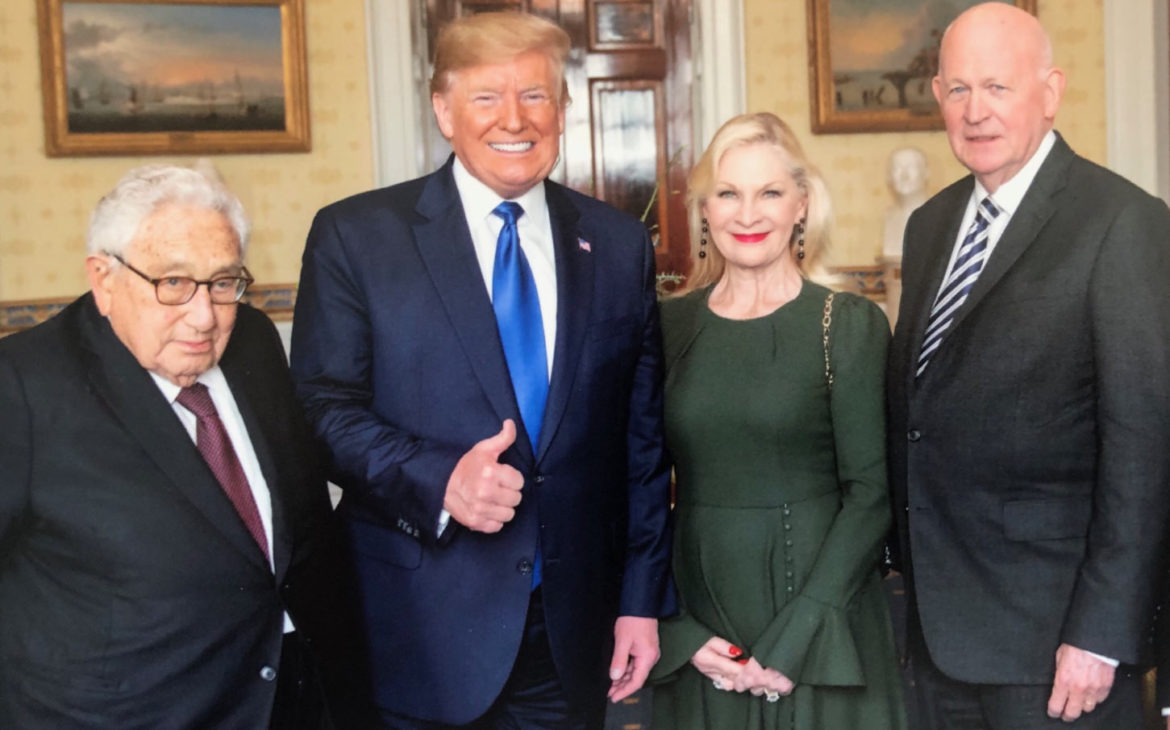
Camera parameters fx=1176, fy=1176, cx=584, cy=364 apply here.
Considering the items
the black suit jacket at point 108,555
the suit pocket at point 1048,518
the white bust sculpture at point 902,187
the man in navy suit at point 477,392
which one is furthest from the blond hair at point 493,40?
the white bust sculpture at point 902,187

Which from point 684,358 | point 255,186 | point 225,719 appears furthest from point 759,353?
point 255,186

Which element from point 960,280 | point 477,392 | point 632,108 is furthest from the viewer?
point 632,108

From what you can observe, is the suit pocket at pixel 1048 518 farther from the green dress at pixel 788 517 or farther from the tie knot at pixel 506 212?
the tie knot at pixel 506 212

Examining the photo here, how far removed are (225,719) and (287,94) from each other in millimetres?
5775

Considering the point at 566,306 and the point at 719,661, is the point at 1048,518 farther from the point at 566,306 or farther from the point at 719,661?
the point at 566,306

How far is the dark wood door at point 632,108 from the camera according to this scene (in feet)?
24.7

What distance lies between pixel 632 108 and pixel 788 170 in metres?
5.45

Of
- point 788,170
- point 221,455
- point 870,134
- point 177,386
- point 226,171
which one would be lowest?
point 221,455

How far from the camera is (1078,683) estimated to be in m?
2.03

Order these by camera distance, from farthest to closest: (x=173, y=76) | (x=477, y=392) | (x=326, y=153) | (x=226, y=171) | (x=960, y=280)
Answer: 1. (x=326, y=153)
2. (x=226, y=171)
3. (x=173, y=76)
4. (x=960, y=280)
5. (x=477, y=392)

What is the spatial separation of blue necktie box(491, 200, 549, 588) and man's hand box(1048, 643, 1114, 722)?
0.93 metres

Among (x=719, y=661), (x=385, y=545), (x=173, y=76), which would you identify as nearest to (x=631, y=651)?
(x=719, y=661)

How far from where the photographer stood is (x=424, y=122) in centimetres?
736

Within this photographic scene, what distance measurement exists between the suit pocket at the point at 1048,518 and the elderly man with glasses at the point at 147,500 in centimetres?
125
